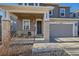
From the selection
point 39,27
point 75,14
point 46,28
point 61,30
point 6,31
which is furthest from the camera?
point 46,28

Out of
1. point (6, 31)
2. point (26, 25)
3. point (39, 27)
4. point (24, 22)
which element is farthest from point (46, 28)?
point (6, 31)

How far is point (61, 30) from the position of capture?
466 cm

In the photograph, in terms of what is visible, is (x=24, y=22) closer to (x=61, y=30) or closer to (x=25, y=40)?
(x=25, y=40)

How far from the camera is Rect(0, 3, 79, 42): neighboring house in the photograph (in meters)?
4.45

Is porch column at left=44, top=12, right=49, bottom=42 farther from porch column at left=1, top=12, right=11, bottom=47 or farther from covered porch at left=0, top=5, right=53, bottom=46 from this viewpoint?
porch column at left=1, top=12, right=11, bottom=47

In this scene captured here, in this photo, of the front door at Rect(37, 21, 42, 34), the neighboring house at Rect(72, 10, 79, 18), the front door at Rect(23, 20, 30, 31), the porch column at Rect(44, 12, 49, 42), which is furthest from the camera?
the porch column at Rect(44, 12, 49, 42)

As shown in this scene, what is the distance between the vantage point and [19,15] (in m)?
4.46

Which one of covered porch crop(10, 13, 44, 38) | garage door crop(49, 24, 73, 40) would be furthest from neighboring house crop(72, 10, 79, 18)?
covered porch crop(10, 13, 44, 38)

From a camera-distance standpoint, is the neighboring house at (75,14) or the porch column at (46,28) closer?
the neighboring house at (75,14)

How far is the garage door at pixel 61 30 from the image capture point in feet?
15.1

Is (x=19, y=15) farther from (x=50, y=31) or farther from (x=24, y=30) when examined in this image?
(x=50, y=31)

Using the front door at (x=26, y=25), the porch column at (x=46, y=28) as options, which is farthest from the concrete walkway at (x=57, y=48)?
the front door at (x=26, y=25)

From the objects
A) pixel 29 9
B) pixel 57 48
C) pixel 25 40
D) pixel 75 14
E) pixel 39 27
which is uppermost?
pixel 29 9

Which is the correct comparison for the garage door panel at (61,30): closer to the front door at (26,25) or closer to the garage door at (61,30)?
the garage door at (61,30)
